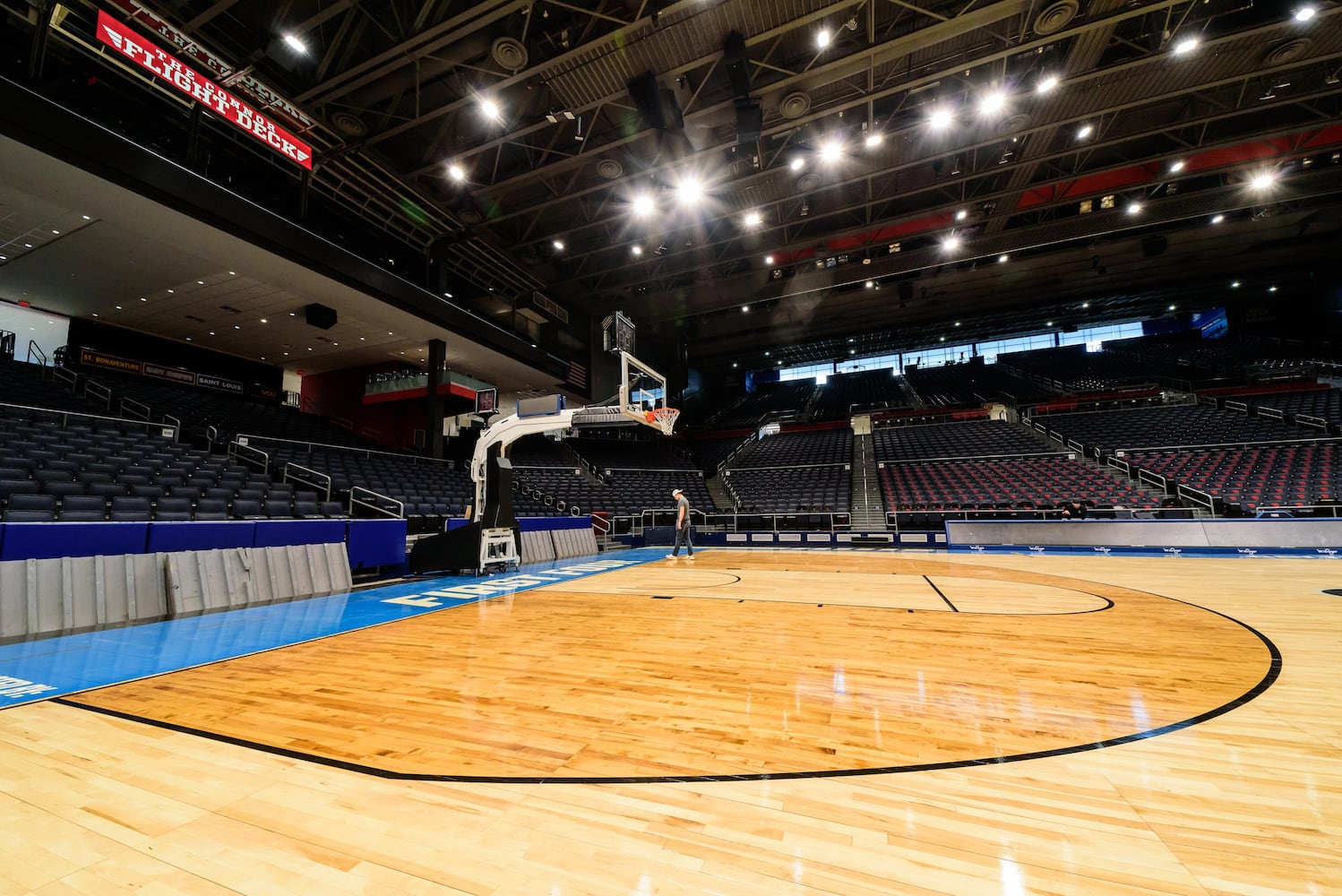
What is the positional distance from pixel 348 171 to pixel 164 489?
7.93m

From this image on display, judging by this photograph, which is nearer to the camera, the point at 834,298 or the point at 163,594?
the point at 163,594

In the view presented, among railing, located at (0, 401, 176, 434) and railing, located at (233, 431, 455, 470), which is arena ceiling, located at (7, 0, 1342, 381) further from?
railing, located at (0, 401, 176, 434)

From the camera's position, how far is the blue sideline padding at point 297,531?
668 centimetres

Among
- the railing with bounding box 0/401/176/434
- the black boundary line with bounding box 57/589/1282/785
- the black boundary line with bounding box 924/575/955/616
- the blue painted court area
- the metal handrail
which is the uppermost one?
the railing with bounding box 0/401/176/434

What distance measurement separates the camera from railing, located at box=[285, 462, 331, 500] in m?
9.81

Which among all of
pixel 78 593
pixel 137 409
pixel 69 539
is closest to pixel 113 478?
pixel 69 539

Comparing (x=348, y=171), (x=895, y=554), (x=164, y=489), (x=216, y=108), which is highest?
(x=348, y=171)

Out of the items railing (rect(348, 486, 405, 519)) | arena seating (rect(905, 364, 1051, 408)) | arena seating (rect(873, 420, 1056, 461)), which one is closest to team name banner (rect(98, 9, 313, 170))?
railing (rect(348, 486, 405, 519))

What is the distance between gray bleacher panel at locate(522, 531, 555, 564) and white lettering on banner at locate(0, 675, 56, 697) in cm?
719

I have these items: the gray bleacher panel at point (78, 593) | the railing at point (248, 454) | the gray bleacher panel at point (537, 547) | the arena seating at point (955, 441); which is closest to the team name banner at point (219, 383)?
the railing at point (248, 454)

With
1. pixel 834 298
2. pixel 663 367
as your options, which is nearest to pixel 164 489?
pixel 663 367

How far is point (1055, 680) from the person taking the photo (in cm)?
294

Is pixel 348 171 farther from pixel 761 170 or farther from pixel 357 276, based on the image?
pixel 761 170

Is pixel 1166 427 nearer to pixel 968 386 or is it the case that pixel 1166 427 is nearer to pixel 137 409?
pixel 968 386
